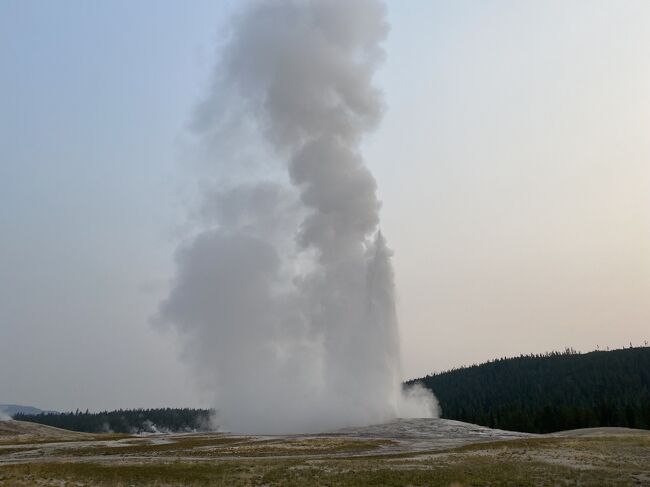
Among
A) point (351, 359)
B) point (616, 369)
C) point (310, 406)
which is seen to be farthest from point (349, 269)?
point (616, 369)

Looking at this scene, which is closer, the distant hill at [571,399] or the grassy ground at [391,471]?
the grassy ground at [391,471]

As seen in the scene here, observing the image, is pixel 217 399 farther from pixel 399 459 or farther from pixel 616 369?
pixel 616 369

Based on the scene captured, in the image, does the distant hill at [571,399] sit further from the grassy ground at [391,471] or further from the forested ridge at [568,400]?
the grassy ground at [391,471]

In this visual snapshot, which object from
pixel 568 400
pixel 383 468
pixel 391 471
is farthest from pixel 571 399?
pixel 391 471

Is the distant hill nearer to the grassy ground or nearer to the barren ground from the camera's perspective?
the barren ground

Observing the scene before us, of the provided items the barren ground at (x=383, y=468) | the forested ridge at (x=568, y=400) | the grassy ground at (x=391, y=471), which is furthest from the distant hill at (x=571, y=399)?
the grassy ground at (x=391, y=471)

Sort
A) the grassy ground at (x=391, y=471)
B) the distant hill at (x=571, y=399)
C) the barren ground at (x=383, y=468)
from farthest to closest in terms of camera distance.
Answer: the distant hill at (x=571, y=399) < the barren ground at (x=383, y=468) < the grassy ground at (x=391, y=471)

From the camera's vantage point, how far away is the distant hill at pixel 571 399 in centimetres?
9388

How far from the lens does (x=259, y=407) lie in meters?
88.4

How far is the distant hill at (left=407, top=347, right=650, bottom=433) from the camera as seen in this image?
308ft

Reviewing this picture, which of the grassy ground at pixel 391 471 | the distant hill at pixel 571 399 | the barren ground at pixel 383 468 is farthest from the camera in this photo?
the distant hill at pixel 571 399

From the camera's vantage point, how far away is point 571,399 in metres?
147

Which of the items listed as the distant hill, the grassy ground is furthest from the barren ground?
the distant hill

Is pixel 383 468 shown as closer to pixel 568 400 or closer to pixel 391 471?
pixel 391 471
